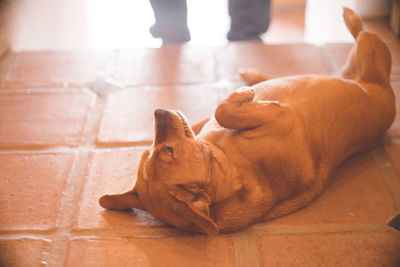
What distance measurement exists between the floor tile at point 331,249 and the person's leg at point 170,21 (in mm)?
1781

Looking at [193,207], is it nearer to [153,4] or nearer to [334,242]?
[334,242]

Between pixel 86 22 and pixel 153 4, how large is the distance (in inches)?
52.8

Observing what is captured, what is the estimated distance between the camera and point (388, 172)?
5.43 feet

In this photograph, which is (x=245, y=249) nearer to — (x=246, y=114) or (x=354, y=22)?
(x=246, y=114)

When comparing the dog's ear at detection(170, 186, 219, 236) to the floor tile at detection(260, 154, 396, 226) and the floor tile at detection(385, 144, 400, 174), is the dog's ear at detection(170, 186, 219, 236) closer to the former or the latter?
the floor tile at detection(260, 154, 396, 226)

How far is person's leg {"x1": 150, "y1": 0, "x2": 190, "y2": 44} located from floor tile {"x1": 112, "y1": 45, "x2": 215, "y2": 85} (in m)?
0.34

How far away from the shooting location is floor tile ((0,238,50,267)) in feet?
4.52

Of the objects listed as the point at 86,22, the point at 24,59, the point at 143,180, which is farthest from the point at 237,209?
the point at 86,22

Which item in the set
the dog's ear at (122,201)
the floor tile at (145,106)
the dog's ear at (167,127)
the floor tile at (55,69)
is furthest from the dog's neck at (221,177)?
the floor tile at (55,69)

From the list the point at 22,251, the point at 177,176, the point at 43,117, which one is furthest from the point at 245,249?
the point at 43,117

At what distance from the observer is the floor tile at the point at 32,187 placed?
1.53 m

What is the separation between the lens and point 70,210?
1568 millimetres

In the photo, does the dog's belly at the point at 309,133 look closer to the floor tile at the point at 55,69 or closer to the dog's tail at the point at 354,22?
the dog's tail at the point at 354,22

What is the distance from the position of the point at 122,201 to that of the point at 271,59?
1.30 m
